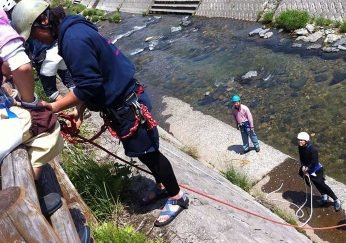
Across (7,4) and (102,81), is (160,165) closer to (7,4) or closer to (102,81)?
(102,81)

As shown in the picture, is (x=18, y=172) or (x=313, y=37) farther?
(x=313, y=37)

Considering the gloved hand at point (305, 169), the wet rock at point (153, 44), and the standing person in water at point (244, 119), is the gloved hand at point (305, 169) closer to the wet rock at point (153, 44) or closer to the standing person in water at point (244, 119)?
the standing person in water at point (244, 119)

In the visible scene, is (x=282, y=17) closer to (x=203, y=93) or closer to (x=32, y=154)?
(x=203, y=93)

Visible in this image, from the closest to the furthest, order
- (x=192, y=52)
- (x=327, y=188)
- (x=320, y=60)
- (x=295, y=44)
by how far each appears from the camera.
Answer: (x=327, y=188)
(x=320, y=60)
(x=295, y=44)
(x=192, y=52)

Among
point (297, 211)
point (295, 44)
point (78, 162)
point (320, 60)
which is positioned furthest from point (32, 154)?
point (295, 44)

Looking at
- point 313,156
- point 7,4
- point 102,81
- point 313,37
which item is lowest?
point 313,37

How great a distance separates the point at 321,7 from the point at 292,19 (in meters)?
1.00

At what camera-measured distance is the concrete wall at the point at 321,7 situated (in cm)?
1256

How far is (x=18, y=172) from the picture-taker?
2582 millimetres

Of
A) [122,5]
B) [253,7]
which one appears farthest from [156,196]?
[122,5]

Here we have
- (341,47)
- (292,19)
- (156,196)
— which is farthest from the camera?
(292,19)

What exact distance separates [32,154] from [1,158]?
278mm

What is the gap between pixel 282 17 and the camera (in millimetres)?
13844

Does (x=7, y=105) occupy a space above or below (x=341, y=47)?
above
